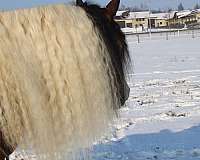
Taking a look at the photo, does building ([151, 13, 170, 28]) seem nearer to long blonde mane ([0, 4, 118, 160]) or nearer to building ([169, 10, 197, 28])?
building ([169, 10, 197, 28])

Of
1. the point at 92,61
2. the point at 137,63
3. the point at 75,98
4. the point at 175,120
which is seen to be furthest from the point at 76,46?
the point at 137,63

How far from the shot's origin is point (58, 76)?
268 cm

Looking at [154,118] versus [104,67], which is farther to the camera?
[154,118]

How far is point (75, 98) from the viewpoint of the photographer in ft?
9.04

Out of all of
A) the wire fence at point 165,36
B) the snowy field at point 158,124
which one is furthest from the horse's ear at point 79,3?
the wire fence at point 165,36

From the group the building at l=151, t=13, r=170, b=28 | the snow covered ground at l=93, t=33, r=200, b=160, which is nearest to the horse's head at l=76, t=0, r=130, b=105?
the snow covered ground at l=93, t=33, r=200, b=160

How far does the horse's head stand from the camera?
2.86 metres

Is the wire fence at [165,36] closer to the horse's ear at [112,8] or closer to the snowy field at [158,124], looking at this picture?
the snowy field at [158,124]

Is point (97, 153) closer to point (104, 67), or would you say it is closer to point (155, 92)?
point (104, 67)

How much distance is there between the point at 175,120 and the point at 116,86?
4306 millimetres

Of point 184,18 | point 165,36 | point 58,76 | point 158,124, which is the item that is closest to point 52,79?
point 58,76

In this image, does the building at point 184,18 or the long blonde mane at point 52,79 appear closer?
the long blonde mane at point 52,79

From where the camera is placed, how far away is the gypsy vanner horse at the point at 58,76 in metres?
2.58

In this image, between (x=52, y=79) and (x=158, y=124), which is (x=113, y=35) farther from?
(x=158, y=124)
